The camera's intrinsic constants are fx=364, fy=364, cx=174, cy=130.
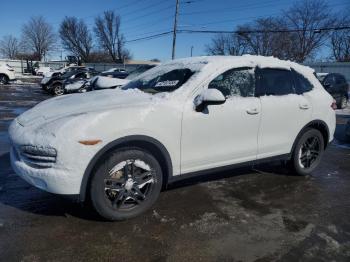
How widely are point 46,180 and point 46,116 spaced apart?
684 millimetres

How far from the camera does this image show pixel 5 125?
9508mm

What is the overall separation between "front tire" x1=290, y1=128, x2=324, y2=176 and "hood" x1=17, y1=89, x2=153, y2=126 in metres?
2.55

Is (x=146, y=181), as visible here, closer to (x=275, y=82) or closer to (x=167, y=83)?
(x=167, y=83)

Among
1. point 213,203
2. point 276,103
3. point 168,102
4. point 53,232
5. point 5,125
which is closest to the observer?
point 53,232

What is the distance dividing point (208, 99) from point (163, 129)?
59 cm

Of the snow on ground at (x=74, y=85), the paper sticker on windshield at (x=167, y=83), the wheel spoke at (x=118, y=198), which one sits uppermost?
the paper sticker on windshield at (x=167, y=83)

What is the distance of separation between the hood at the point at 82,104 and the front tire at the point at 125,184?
1.66 feet

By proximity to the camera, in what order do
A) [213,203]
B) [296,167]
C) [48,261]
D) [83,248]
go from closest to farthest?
[48,261]
[83,248]
[213,203]
[296,167]

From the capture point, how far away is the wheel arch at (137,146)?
11.3 ft

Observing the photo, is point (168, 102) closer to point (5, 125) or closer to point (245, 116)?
point (245, 116)

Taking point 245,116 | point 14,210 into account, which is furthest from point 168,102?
point 14,210

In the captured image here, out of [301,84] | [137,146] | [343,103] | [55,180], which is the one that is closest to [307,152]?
[301,84]

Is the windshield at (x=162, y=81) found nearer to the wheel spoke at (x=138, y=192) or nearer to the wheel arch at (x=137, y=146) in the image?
the wheel arch at (x=137, y=146)

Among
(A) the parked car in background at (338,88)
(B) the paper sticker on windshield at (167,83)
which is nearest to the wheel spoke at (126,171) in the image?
(B) the paper sticker on windshield at (167,83)
